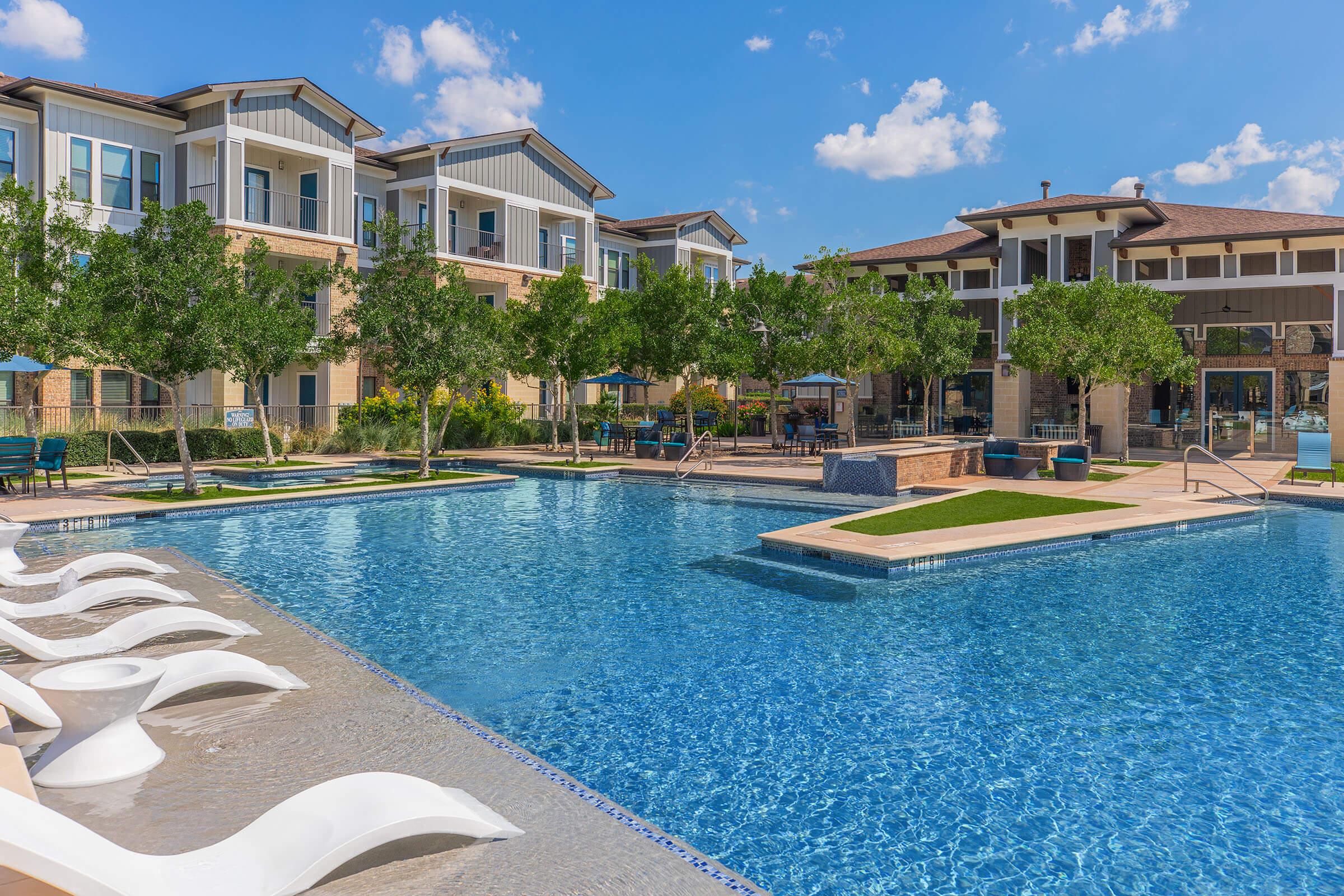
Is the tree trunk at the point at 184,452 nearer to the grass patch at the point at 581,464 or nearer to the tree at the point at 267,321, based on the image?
the tree at the point at 267,321

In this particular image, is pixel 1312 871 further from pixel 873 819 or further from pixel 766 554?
pixel 766 554

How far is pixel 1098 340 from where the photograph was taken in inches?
851

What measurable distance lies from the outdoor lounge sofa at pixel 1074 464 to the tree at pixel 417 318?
12.7m

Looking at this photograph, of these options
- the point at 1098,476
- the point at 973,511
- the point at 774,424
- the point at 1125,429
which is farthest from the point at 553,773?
the point at 774,424

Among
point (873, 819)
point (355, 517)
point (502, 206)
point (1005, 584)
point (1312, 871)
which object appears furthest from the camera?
point (502, 206)

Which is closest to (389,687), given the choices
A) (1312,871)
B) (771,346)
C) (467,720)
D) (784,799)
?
(467,720)

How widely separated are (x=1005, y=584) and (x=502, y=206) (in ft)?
89.0

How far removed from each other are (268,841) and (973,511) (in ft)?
42.0

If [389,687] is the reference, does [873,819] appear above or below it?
below

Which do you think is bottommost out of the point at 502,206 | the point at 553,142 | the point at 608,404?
the point at 608,404

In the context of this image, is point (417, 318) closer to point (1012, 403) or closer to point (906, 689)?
point (906, 689)

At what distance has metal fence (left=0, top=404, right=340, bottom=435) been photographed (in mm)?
21750

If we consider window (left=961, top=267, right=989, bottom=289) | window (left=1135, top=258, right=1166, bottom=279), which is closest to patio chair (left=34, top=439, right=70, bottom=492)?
window (left=961, top=267, right=989, bottom=289)

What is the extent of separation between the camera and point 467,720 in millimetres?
5688
